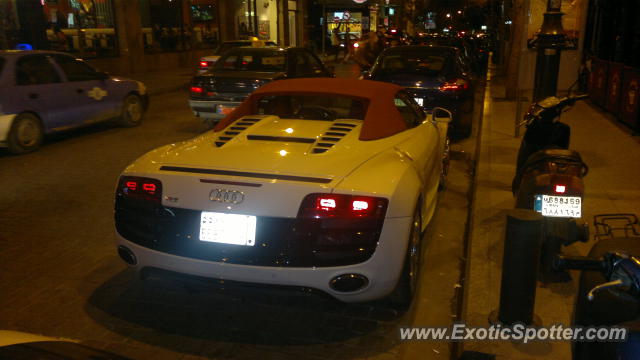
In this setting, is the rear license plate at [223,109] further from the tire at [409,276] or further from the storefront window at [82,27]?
the storefront window at [82,27]

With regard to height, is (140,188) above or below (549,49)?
below

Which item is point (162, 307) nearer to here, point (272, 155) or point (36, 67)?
point (272, 155)

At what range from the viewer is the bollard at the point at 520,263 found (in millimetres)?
3494

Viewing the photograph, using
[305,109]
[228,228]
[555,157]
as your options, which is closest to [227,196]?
[228,228]

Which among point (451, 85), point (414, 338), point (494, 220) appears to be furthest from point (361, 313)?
point (451, 85)

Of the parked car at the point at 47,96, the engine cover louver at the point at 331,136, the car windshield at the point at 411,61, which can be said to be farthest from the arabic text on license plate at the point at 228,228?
the car windshield at the point at 411,61

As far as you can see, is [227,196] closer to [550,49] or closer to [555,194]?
[555,194]

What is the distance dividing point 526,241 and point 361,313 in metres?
1.35

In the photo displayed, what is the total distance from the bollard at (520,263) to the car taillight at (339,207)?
776 mm

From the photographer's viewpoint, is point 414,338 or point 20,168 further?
point 20,168

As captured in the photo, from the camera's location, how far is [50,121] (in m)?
10.0

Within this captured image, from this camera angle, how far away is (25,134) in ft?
31.4

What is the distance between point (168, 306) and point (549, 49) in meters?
6.06

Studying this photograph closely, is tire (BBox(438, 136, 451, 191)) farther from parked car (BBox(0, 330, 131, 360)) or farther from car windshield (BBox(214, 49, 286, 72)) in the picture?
parked car (BBox(0, 330, 131, 360))
